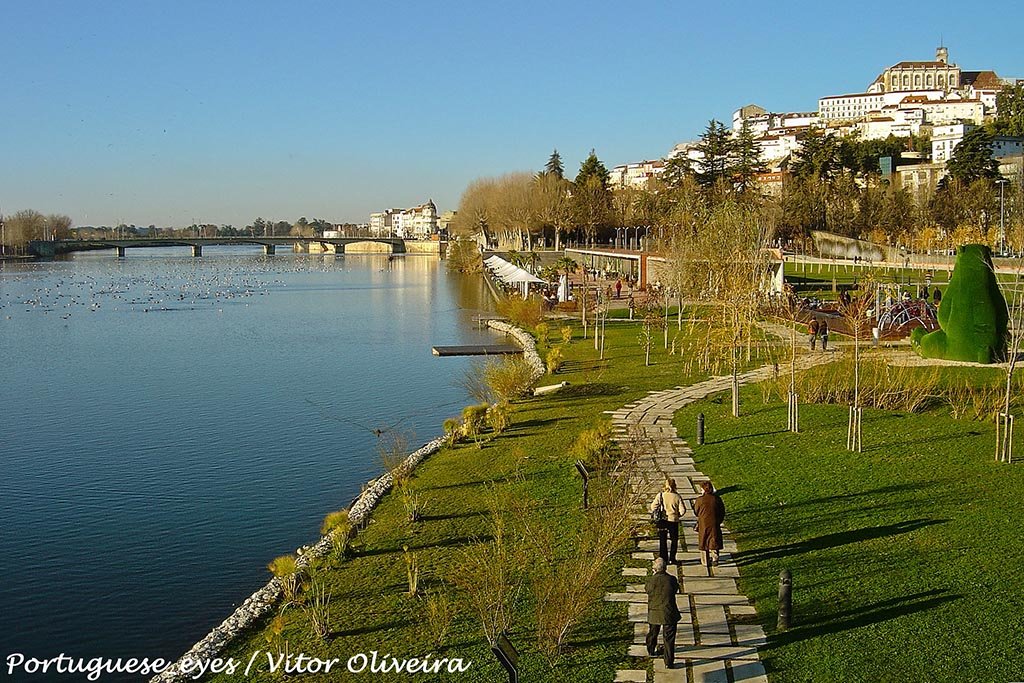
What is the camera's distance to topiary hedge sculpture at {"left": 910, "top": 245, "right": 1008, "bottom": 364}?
22375mm

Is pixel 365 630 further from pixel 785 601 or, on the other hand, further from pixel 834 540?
pixel 834 540

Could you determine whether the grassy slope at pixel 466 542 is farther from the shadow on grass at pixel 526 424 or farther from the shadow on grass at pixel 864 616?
the shadow on grass at pixel 864 616

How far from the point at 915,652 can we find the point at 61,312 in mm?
56561

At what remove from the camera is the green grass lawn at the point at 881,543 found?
8.47 metres

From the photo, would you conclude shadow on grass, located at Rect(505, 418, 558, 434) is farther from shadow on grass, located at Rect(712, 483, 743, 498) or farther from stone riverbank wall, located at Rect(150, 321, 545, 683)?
shadow on grass, located at Rect(712, 483, 743, 498)

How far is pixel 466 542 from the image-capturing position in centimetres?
1252

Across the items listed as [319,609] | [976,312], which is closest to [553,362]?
[976,312]

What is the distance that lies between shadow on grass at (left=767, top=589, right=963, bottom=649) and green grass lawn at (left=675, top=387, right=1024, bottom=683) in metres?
0.02

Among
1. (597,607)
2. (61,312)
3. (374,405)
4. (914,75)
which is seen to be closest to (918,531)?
(597,607)

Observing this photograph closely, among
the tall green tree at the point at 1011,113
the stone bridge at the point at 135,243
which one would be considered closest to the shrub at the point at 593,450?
the tall green tree at the point at 1011,113

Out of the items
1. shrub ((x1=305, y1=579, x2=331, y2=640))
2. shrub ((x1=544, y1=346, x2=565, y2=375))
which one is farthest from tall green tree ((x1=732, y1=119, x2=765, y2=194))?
shrub ((x1=305, y1=579, x2=331, y2=640))

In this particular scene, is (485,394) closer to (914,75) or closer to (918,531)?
(918,531)

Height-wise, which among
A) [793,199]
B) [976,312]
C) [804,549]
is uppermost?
[793,199]

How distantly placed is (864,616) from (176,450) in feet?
51.3
